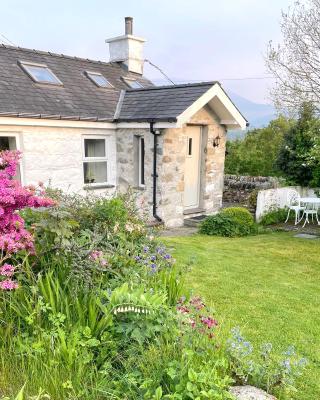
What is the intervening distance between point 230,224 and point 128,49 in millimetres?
8714

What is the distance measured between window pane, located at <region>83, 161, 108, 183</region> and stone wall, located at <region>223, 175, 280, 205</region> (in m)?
6.42

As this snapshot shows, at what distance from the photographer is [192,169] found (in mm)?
11930

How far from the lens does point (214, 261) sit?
7277mm

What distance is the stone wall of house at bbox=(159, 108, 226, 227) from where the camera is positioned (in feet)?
34.4

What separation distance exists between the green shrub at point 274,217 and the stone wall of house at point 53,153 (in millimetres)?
5686

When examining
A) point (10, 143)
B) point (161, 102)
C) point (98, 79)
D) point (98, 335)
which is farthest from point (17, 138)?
point (98, 335)

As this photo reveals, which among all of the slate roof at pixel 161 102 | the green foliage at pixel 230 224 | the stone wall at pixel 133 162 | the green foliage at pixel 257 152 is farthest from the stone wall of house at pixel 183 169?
the green foliage at pixel 257 152

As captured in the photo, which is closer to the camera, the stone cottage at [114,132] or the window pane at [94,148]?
the stone cottage at [114,132]

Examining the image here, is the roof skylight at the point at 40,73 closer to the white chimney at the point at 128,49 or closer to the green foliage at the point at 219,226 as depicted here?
the white chimney at the point at 128,49

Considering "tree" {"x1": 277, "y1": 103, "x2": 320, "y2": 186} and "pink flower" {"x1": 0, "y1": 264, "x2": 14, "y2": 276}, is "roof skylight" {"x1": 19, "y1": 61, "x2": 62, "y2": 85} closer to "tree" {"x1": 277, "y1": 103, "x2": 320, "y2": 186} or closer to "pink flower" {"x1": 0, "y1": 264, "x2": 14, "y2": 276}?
"tree" {"x1": 277, "y1": 103, "x2": 320, "y2": 186}

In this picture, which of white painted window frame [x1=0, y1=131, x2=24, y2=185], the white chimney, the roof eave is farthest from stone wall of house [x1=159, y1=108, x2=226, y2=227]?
the white chimney

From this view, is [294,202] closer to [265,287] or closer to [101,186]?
[101,186]

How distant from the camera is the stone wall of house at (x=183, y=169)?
10484 mm

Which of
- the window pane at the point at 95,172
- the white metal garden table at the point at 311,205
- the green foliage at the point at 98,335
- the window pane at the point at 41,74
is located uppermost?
the window pane at the point at 41,74
